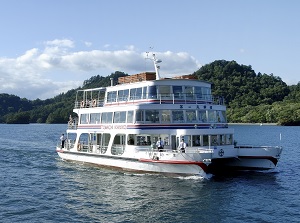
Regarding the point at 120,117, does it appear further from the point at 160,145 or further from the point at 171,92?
the point at 160,145

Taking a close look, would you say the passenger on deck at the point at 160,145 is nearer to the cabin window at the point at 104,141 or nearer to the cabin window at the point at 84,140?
the cabin window at the point at 104,141

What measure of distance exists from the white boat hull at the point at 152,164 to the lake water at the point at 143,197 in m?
0.49

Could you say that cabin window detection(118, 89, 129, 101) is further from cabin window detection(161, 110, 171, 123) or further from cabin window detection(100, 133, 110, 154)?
cabin window detection(161, 110, 171, 123)

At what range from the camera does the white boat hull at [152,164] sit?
26.0 meters

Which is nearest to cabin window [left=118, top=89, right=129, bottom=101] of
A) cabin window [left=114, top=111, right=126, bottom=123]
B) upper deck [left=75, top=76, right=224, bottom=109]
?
upper deck [left=75, top=76, right=224, bottom=109]

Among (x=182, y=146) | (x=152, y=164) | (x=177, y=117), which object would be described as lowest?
(x=152, y=164)

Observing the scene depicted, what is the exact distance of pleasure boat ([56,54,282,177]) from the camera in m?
26.9

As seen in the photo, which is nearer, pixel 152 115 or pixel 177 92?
pixel 152 115

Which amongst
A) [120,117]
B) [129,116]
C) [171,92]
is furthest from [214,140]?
[120,117]

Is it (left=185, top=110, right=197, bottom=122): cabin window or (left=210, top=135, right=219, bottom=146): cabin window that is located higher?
(left=185, top=110, right=197, bottom=122): cabin window

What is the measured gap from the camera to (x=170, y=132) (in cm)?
2875

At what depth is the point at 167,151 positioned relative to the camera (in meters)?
27.3

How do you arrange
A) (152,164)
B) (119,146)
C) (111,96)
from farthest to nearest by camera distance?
(111,96) → (119,146) → (152,164)

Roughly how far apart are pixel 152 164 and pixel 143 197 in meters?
5.50
